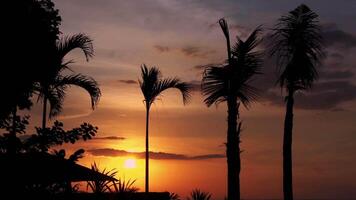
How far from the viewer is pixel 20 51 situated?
7.98 meters

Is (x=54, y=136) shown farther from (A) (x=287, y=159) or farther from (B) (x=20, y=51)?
(A) (x=287, y=159)

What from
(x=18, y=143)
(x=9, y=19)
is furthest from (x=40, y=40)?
(x=18, y=143)

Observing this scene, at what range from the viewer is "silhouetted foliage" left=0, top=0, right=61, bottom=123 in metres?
7.86

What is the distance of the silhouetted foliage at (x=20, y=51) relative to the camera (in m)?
7.86

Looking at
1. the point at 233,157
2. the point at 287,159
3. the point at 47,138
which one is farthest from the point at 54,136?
the point at 287,159

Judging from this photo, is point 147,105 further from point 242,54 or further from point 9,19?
point 9,19

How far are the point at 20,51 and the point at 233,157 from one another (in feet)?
40.1

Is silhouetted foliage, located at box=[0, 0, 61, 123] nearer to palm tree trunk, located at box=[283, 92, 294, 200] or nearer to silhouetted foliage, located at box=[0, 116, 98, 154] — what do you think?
silhouetted foliage, located at box=[0, 116, 98, 154]

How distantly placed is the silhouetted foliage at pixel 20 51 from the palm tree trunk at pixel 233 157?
A: 1146 cm

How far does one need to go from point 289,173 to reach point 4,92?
1460cm

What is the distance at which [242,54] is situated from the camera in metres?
20.3

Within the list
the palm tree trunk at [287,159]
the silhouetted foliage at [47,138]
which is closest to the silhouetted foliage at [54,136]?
the silhouetted foliage at [47,138]

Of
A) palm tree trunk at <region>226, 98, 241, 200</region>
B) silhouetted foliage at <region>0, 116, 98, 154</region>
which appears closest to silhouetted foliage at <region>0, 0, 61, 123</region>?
silhouetted foliage at <region>0, 116, 98, 154</region>

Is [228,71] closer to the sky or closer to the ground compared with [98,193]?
closer to the sky
